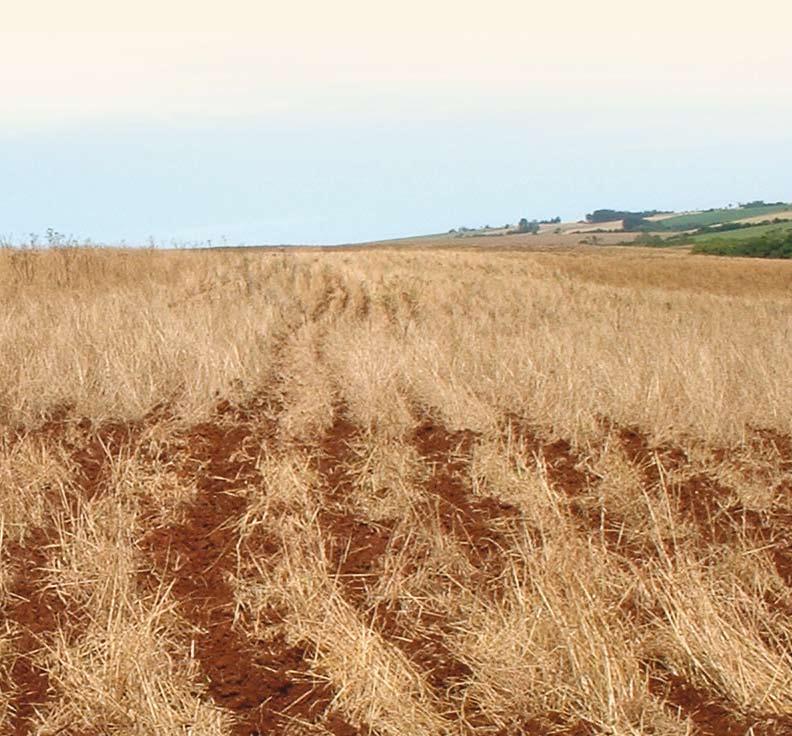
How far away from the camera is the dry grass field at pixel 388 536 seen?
321 cm

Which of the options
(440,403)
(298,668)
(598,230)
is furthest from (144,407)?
(598,230)

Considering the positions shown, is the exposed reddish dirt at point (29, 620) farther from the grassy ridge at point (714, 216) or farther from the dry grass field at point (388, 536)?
the grassy ridge at point (714, 216)

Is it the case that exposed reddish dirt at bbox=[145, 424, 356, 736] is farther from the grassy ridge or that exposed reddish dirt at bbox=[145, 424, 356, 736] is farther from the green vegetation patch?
the grassy ridge

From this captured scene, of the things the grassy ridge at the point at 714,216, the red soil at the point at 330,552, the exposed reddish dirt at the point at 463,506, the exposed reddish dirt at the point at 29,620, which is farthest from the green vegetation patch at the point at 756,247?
the exposed reddish dirt at the point at 29,620

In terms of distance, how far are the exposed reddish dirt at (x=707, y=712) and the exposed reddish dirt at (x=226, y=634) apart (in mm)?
1128

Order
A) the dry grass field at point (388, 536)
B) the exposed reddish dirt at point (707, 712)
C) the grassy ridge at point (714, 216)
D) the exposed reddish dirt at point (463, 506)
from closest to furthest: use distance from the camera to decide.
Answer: the exposed reddish dirt at point (707, 712) → the dry grass field at point (388, 536) → the exposed reddish dirt at point (463, 506) → the grassy ridge at point (714, 216)

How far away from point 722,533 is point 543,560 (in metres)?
1.54

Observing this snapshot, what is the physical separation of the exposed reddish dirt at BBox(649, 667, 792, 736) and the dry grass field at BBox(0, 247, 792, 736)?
0.01 m

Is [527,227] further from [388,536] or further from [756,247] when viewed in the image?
[388,536]

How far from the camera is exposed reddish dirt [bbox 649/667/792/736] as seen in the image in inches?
116

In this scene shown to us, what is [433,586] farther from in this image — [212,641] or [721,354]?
[721,354]

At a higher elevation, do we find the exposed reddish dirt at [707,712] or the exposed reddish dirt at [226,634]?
the exposed reddish dirt at [226,634]

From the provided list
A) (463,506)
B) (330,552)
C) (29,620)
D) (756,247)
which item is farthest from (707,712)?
(756,247)

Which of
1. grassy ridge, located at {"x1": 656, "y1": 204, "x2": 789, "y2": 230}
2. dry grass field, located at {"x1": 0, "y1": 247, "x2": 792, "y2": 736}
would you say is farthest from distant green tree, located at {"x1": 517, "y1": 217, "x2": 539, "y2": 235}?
dry grass field, located at {"x1": 0, "y1": 247, "x2": 792, "y2": 736}
